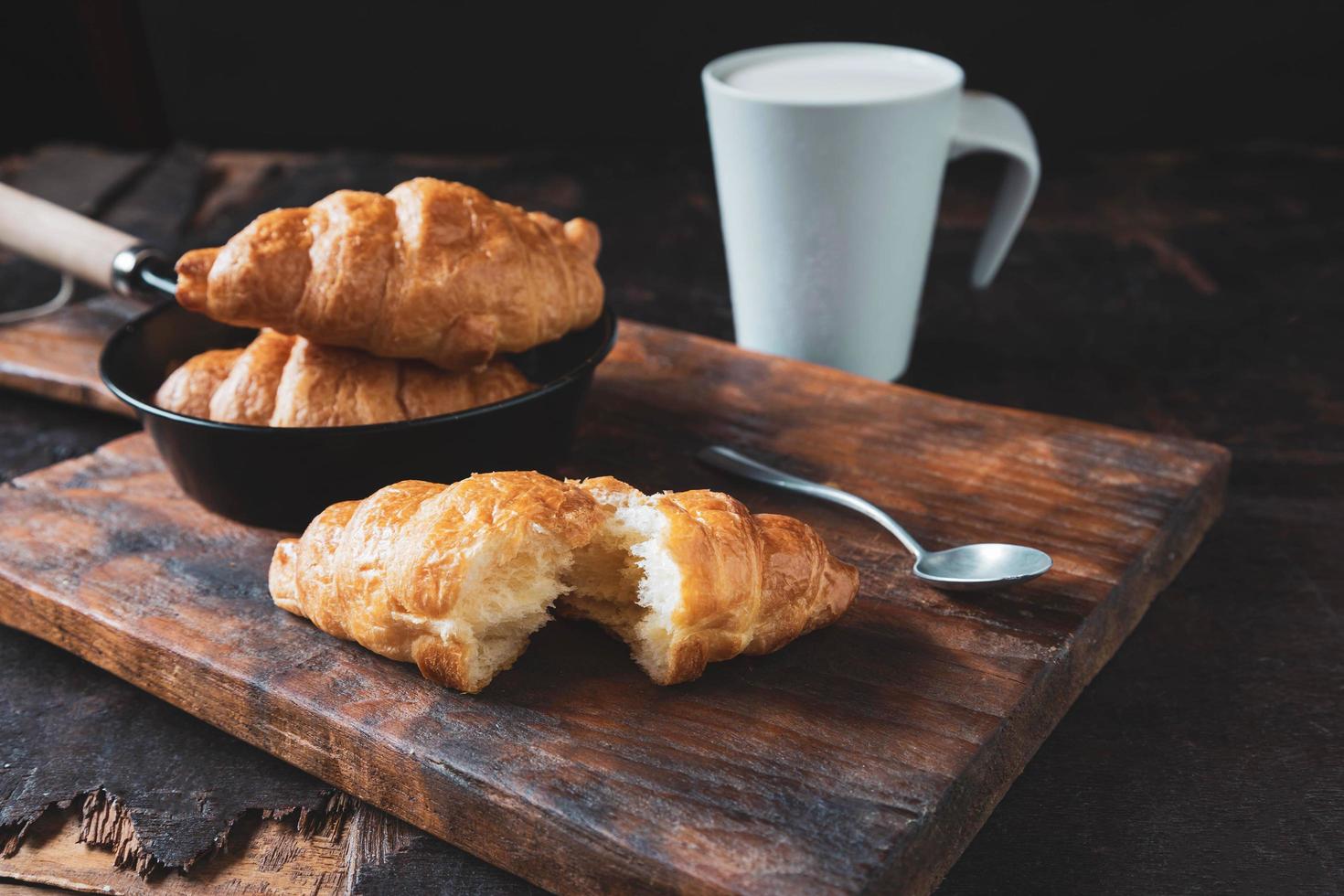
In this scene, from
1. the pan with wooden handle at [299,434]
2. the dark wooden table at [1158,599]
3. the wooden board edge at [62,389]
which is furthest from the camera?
the wooden board edge at [62,389]

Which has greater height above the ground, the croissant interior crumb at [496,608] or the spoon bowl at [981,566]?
the croissant interior crumb at [496,608]

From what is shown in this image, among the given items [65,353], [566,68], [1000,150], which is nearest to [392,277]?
[65,353]

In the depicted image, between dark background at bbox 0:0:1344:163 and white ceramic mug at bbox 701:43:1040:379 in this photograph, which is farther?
dark background at bbox 0:0:1344:163

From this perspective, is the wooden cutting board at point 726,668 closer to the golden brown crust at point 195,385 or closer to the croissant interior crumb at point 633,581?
the croissant interior crumb at point 633,581

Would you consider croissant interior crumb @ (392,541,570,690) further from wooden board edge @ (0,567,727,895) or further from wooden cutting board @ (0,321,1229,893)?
wooden board edge @ (0,567,727,895)

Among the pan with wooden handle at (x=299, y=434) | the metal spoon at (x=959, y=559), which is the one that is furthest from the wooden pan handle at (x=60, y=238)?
the metal spoon at (x=959, y=559)

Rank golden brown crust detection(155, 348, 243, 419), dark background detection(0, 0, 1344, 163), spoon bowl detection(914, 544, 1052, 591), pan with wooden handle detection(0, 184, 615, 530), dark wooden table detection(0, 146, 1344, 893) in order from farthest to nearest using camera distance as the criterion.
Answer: dark background detection(0, 0, 1344, 163), golden brown crust detection(155, 348, 243, 419), pan with wooden handle detection(0, 184, 615, 530), spoon bowl detection(914, 544, 1052, 591), dark wooden table detection(0, 146, 1344, 893)

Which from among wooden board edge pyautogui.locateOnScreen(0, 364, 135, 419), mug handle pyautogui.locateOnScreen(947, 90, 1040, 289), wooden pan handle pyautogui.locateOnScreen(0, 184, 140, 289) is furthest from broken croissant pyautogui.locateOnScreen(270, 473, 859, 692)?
mug handle pyautogui.locateOnScreen(947, 90, 1040, 289)
